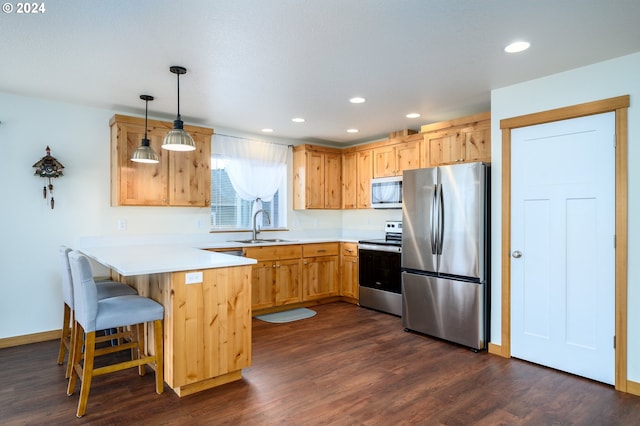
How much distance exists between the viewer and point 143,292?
3.24 metres

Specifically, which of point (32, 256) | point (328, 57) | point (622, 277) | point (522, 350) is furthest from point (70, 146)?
point (622, 277)

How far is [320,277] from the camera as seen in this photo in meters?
5.31

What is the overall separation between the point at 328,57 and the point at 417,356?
2.64 meters

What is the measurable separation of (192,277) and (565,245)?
2904mm

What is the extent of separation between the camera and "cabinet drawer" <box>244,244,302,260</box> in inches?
185

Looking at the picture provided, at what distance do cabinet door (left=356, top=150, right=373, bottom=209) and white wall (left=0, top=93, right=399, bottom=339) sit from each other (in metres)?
2.93

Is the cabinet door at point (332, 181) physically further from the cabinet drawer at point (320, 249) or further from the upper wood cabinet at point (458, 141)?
the upper wood cabinet at point (458, 141)

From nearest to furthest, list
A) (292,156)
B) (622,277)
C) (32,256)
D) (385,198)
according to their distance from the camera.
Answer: (622,277)
(32,256)
(385,198)
(292,156)

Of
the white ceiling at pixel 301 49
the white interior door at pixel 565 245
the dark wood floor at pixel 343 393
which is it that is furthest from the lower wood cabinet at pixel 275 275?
the white interior door at pixel 565 245

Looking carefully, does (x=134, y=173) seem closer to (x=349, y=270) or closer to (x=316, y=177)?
(x=316, y=177)

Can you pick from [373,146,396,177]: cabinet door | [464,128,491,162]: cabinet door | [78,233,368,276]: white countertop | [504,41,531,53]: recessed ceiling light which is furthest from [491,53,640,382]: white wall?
[78,233,368,276]: white countertop

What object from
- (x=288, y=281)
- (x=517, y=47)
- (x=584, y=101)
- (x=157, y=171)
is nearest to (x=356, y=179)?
(x=288, y=281)

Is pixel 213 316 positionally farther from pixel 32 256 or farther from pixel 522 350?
pixel 522 350

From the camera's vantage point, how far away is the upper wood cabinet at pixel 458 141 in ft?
12.7
